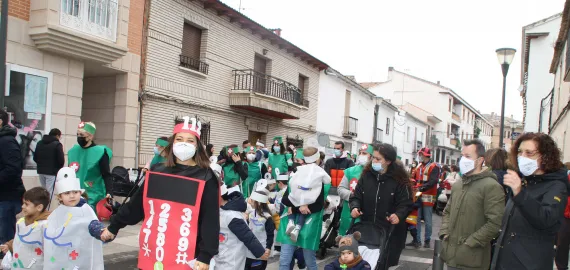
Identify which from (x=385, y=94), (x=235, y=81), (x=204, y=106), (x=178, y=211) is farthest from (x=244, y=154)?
(x=385, y=94)

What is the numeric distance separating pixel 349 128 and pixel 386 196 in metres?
22.6

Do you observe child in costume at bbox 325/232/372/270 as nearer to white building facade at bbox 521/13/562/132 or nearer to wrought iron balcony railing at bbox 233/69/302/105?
wrought iron balcony railing at bbox 233/69/302/105

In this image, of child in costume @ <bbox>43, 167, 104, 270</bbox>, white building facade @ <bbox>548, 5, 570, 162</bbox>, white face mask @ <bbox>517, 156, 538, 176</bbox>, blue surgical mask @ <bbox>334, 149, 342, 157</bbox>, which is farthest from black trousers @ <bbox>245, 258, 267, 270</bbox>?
white building facade @ <bbox>548, 5, 570, 162</bbox>

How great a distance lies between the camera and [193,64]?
1481 cm

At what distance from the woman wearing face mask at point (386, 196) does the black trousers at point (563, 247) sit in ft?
8.44

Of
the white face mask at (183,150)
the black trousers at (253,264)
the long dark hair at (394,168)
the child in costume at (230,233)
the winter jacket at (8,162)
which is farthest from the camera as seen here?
the winter jacket at (8,162)

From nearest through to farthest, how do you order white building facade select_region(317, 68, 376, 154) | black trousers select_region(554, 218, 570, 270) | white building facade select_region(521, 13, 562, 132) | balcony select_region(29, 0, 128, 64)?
black trousers select_region(554, 218, 570, 270), balcony select_region(29, 0, 128, 64), white building facade select_region(521, 13, 562, 132), white building facade select_region(317, 68, 376, 154)

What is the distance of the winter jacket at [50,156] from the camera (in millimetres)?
7449

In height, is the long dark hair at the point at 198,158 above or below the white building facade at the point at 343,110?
below

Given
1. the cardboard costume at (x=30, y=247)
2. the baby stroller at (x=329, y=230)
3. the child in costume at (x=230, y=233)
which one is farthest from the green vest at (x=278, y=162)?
the cardboard costume at (x=30, y=247)

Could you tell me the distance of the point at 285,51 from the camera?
66.1ft

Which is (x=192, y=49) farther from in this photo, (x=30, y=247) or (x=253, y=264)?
(x=30, y=247)

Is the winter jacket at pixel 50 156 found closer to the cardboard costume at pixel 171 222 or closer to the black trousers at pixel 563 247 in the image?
the cardboard costume at pixel 171 222

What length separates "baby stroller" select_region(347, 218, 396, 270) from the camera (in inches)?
187
